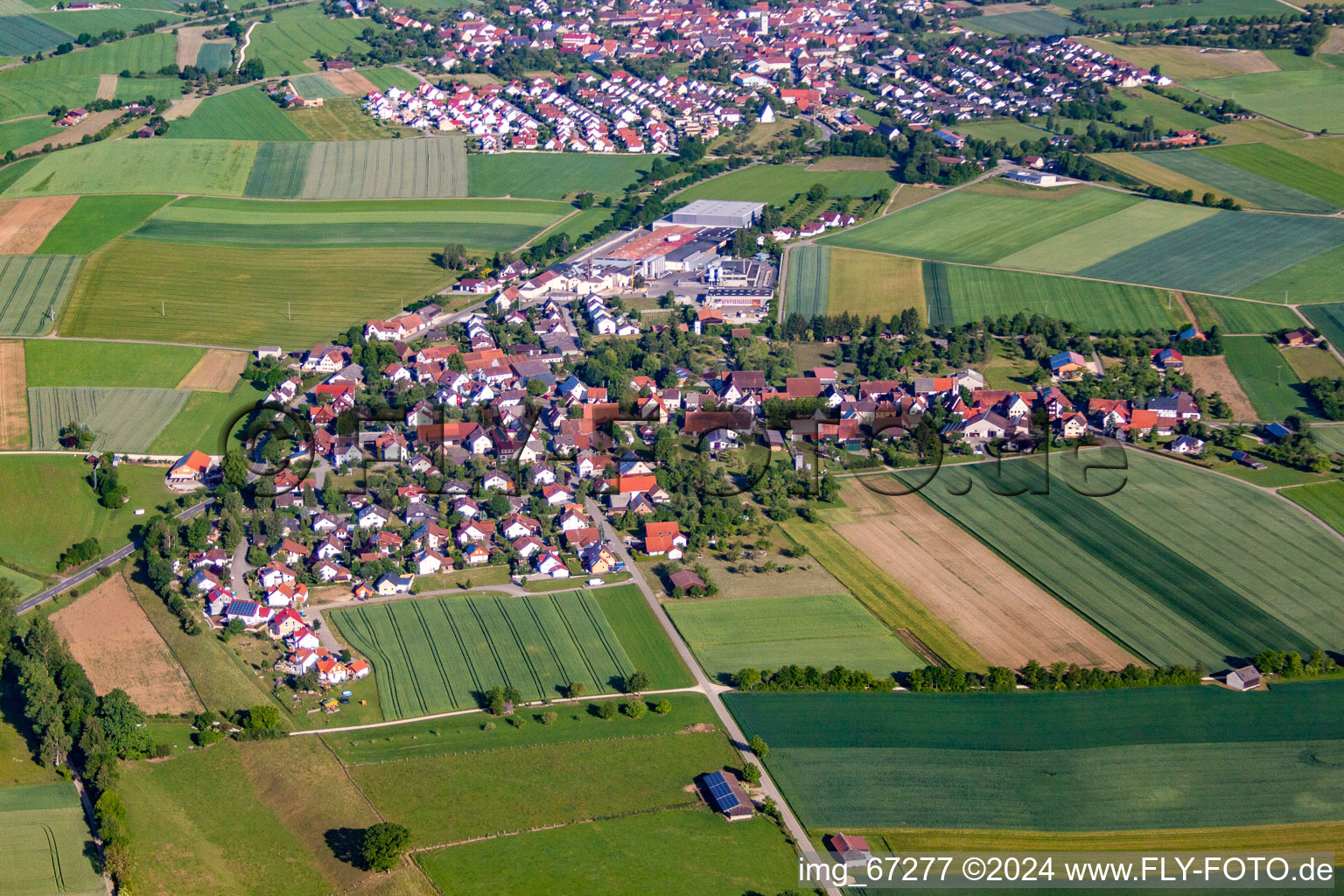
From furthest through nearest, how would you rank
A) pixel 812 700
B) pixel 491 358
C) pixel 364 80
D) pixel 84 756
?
pixel 364 80 < pixel 491 358 < pixel 812 700 < pixel 84 756

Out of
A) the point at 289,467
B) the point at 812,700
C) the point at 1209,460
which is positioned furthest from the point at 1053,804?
the point at 289,467

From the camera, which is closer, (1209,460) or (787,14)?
(1209,460)

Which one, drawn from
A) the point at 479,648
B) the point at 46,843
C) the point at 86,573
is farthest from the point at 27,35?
the point at 46,843

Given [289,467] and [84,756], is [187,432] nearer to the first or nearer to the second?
[289,467]

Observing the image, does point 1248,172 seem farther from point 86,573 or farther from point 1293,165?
point 86,573

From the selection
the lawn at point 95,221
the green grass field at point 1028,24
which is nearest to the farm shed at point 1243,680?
the lawn at point 95,221

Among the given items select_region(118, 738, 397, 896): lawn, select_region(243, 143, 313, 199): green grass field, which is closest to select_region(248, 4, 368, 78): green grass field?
select_region(243, 143, 313, 199): green grass field

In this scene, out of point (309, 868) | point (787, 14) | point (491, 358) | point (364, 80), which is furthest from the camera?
point (787, 14)

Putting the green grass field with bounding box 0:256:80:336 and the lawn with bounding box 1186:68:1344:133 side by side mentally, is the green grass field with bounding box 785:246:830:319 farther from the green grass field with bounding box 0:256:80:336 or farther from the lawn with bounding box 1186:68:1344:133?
the lawn with bounding box 1186:68:1344:133
